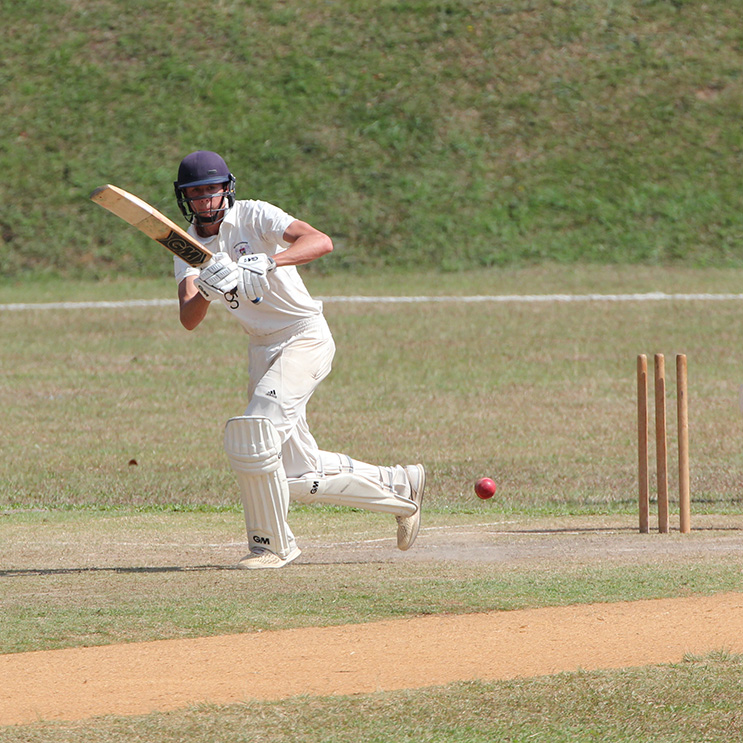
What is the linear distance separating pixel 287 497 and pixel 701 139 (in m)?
21.1

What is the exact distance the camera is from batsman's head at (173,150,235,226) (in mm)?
5961

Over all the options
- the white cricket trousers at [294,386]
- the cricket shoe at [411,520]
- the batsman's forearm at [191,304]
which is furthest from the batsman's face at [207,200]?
the cricket shoe at [411,520]

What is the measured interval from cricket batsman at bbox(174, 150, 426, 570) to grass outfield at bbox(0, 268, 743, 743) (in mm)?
353

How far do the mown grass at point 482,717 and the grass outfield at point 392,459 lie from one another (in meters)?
0.01

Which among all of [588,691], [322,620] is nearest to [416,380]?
[322,620]

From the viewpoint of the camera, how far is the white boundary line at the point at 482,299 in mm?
19406

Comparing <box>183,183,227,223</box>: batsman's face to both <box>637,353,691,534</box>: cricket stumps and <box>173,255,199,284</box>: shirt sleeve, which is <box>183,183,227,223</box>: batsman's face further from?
<box>637,353,691,534</box>: cricket stumps

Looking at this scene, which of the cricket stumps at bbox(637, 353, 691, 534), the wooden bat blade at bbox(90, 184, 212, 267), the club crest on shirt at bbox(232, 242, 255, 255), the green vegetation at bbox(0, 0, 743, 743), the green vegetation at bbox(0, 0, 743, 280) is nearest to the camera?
the green vegetation at bbox(0, 0, 743, 743)

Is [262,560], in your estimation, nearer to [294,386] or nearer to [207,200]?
[294,386]

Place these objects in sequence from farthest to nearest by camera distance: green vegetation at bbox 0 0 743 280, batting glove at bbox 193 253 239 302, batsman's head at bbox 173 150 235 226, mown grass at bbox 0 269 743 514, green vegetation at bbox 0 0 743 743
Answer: green vegetation at bbox 0 0 743 280
mown grass at bbox 0 269 743 514
batsman's head at bbox 173 150 235 226
batting glove at bbox 193 253 239 302
green vegetation at bbox 0 0 743 743

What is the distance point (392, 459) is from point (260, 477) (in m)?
5.14

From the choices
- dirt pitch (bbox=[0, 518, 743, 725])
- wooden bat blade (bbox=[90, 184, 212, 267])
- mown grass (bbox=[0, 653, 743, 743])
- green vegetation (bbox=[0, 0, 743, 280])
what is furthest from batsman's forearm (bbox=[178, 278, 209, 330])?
green vegetation (bbox=[0, 0, 743, 280])

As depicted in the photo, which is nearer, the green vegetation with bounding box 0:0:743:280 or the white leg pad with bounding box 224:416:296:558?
the white leg pad with bounding box 224:416:296:558

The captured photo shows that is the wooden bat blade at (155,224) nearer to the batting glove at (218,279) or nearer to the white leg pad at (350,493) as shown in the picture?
the batting glove at (218,279)
